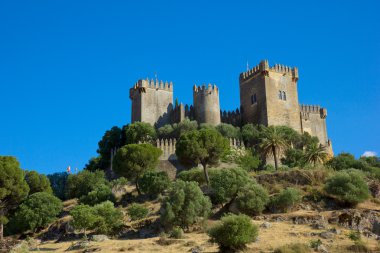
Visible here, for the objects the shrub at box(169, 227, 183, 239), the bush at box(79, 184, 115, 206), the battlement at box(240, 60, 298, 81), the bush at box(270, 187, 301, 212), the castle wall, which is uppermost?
the battlement at box(240, 60, 298, 81)

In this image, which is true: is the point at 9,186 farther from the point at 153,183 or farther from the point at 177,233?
the point at 177,233

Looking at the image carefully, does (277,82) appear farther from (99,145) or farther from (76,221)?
(76,221)

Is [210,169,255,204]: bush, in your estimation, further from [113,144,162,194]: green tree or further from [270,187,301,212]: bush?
[113,144,162,194]: green tree

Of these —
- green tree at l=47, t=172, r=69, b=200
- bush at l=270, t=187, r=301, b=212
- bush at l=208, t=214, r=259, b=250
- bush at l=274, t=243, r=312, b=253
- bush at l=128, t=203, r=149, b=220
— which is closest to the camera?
bush at l=274, t=243, r=312, b=253

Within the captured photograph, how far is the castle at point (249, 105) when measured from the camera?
63.8 metres

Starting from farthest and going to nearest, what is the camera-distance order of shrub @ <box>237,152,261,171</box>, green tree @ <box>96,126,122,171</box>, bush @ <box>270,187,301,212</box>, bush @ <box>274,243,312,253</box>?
green tree @ <box>96,126,122,171</box> < shrub @ <box>237,152,261,171</box> < bush @ <box>270,187,301,212</box> < bush @ <box>274,243,312,253</box>

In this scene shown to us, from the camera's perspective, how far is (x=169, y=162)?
5412 cm

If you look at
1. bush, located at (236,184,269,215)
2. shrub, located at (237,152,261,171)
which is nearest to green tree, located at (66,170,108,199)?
shrub, located at (237,152,261,171)

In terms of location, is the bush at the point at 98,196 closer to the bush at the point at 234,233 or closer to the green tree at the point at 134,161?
the green tree at the point at 134,161

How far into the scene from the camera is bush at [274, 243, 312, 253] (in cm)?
2414

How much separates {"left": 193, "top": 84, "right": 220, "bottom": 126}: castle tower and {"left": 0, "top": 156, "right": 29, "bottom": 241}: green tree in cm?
2624

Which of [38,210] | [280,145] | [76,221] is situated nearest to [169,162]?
[280,145]

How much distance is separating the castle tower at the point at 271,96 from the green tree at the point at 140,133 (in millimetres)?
12986

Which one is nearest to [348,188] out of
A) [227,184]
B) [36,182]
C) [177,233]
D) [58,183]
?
[227,184]
